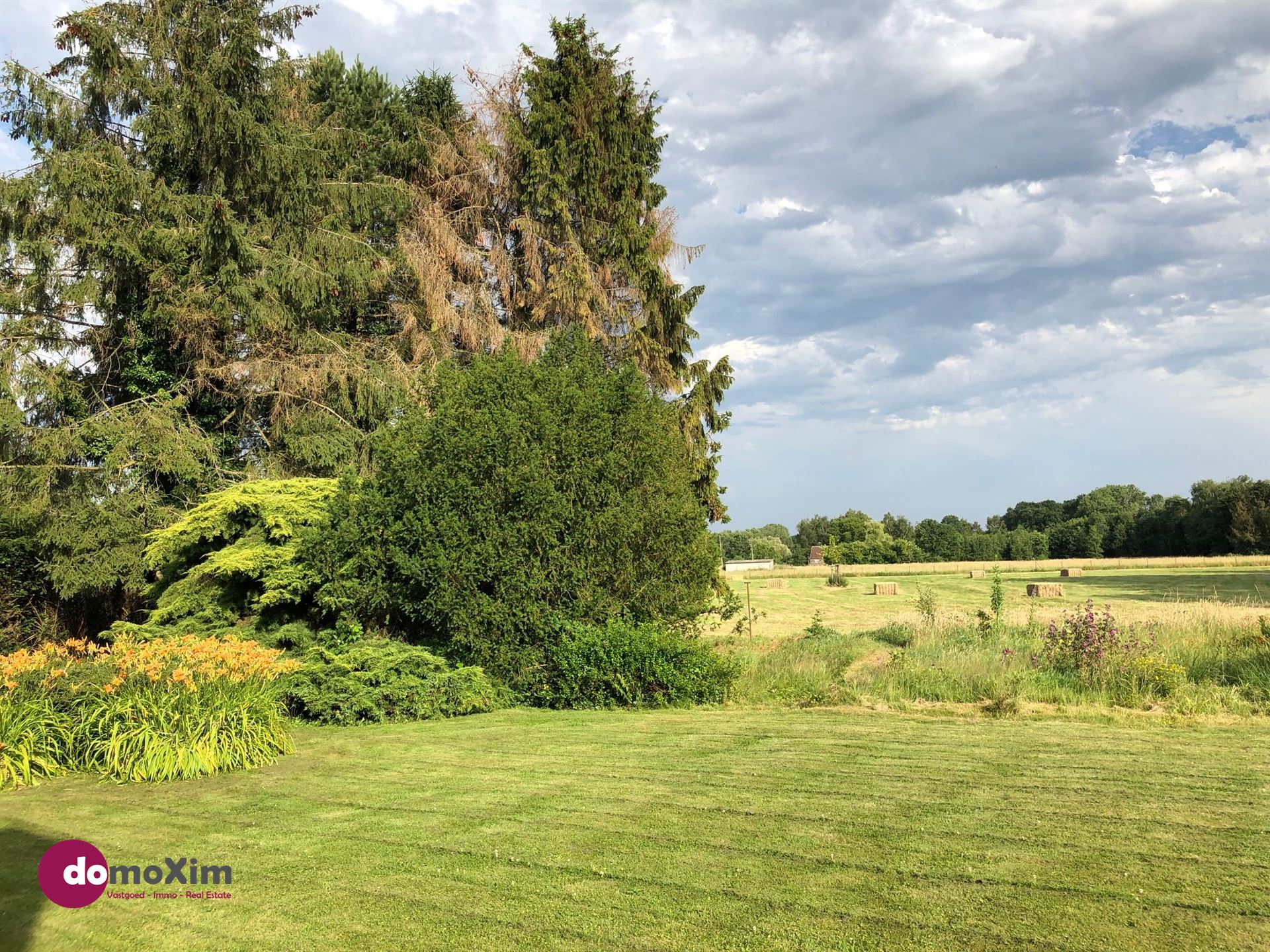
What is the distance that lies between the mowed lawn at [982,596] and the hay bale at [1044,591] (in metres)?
0.35

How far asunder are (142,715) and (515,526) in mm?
4585

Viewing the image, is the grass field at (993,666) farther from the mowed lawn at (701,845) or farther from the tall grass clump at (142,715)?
the tall grass clump at (142,715)

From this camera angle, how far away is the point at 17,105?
53.3ft

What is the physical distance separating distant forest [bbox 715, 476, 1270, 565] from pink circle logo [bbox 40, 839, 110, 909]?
211 feet

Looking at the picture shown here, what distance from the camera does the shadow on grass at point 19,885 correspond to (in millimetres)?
3951

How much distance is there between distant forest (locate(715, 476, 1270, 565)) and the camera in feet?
214

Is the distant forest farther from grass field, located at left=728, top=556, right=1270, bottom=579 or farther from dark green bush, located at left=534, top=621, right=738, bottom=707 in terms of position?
dark green bush, located at left=534, top=621, right=738, bottom=707

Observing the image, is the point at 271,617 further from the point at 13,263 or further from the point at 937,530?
the point at 937,530

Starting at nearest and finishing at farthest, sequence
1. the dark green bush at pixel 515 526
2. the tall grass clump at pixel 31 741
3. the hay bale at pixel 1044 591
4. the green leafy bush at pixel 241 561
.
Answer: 1. the tall grass clump at pixel 31 741
2. the dark green bush at pixel 515 526
3. the green leafy bush at pixel 241 561
4. the hay bale at pixel 1044 591

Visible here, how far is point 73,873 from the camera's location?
466 centimetres

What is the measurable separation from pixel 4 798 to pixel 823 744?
664cm

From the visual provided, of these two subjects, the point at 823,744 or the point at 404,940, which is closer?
the point at 404,940

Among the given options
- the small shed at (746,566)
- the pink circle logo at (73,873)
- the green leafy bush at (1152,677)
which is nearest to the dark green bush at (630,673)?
the green leafy bush at (1152,677)

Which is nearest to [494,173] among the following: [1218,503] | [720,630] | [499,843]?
[720,630]
